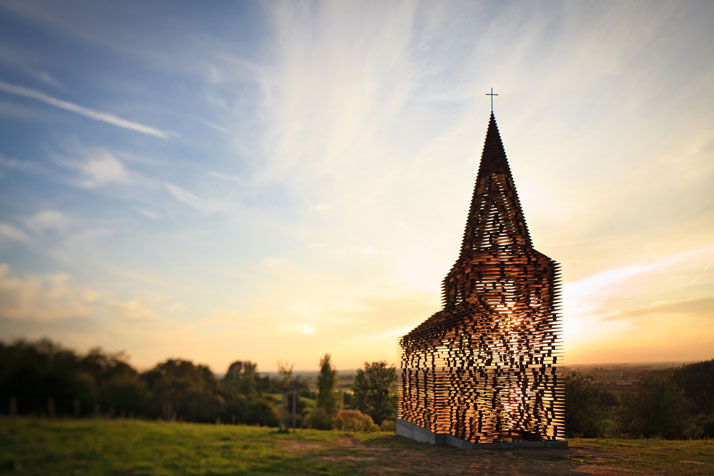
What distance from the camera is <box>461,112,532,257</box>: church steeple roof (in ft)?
63.9

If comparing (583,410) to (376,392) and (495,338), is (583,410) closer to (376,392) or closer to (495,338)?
(495,338)

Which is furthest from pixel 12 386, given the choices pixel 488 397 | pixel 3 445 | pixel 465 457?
pixel 488 397

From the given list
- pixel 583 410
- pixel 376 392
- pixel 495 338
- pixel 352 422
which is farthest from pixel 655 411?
pixel 376 392

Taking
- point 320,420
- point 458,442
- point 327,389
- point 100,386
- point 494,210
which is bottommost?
point 320,420

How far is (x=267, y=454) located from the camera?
12664 millimetres

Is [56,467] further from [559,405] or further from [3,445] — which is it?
[559,405]

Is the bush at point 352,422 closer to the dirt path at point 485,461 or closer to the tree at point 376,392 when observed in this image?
the tree at point 376,392

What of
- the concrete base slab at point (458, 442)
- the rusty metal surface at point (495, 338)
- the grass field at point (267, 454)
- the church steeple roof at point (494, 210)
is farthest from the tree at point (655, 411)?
the church steeple roof at point (494, 210)

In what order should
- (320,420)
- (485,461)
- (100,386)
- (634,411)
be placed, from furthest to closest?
(320,420) < (634,411) < (485,461) < (100,386)

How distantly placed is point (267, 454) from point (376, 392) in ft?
143

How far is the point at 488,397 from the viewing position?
16594 millimetres

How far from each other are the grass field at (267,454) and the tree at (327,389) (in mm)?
17994

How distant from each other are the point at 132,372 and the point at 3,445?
176 centimetres

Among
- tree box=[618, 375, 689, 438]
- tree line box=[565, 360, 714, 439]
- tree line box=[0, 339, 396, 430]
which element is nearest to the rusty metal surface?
tree line box=[565, 360, 714, 439]
